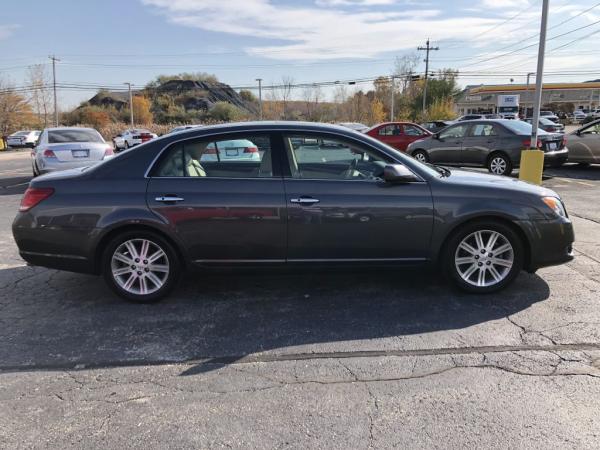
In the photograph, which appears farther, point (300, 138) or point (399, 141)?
point (399, 141)

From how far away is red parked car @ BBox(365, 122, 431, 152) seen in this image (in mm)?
18172

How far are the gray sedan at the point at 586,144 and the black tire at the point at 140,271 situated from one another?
13512 millimetres

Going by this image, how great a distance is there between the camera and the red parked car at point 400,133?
59.6 feet

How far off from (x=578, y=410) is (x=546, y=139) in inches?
457

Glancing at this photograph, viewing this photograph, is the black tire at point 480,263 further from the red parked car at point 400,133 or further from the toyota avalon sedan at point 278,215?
the red parked car at point 400,133

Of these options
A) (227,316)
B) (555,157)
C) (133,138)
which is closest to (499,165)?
(555,157)

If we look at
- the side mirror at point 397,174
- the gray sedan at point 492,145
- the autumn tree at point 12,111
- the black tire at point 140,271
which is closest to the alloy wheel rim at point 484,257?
the side mirror at point 397,174

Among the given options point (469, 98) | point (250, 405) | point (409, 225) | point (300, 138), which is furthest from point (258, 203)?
point (469, 98)

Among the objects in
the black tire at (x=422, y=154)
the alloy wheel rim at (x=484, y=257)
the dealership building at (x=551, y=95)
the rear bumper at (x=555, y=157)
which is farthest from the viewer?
the dealership building at (x=551, y=95)

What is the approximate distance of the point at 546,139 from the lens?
13.0m

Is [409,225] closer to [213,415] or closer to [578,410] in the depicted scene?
[578,410]

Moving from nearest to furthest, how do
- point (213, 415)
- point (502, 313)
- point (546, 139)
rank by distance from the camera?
point (213, 415) < point (502, 313) < point (546, 139)

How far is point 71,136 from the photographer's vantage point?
1265cm

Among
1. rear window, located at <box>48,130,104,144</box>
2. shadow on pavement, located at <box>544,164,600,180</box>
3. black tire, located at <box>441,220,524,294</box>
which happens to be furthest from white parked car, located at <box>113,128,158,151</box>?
black tire, located at <box>441,220,524,294</box>
